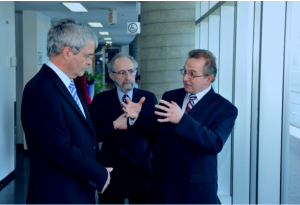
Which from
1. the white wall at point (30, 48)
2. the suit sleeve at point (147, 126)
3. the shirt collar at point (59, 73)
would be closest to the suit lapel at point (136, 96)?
the suit sleeve at point (147, 126)

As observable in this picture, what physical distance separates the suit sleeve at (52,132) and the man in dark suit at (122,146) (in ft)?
2.60

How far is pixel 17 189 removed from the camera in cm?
475

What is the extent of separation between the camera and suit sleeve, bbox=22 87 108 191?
5.30 ft

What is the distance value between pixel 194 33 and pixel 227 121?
12.1ft

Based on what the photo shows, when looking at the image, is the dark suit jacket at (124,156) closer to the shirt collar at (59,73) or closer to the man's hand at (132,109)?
the man's hand at (132,109)

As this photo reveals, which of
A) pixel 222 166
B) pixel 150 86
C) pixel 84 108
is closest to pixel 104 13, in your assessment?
pixel 150 86

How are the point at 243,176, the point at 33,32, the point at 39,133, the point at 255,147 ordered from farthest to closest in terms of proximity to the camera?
1. the point at 33,32
2. the point at 243,176
3. the point at 255,147
4. the point at 39,133

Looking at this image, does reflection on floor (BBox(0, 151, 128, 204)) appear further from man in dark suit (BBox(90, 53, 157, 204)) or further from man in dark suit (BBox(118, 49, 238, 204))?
man in dark suit (BBox(118, 49, 238, 204))

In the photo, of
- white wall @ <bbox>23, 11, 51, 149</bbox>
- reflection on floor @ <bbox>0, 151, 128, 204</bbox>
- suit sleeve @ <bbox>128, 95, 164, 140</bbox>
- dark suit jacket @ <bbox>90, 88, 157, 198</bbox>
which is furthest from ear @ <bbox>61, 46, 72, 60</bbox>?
white wall @ <bbox>23, 11, 51, 149</bbox>

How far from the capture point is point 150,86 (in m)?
5.73

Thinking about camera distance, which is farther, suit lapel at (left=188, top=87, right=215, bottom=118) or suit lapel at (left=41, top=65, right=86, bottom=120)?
suit lapel at (left=188, top=87, right=215, bottom=118)

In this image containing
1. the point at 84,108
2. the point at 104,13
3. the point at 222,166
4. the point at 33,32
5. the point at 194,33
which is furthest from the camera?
the point at 104,13

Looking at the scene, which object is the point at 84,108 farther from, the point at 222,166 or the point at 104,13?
the point at 104,13

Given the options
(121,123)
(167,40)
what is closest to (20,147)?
(167,40)
